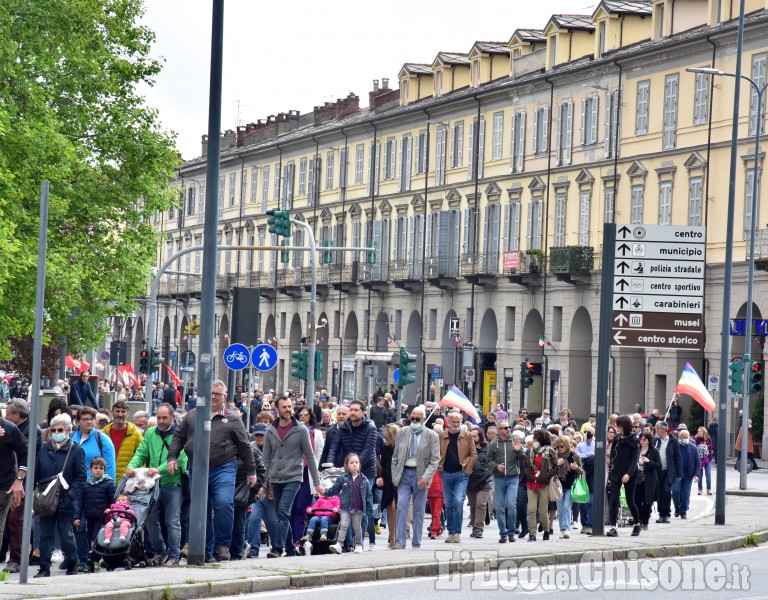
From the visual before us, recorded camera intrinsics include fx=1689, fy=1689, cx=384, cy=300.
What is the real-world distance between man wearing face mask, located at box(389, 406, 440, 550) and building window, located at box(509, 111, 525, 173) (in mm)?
50907

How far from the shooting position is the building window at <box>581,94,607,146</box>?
65000 millimetres

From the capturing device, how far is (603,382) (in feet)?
77.5

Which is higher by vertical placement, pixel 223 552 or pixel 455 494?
pixel 455 494

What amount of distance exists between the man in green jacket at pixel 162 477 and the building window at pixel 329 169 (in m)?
71.8

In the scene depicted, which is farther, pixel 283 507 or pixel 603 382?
pixel 603 382

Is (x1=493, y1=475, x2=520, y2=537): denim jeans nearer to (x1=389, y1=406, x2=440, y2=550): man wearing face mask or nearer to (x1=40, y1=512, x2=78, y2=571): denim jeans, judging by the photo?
(x1=389, y1=406, x2=440, y2=550): man wearing face mask

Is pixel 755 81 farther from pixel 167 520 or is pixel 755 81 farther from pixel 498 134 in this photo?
pixel 167 520

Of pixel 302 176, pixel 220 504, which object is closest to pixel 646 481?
pixel 220 504

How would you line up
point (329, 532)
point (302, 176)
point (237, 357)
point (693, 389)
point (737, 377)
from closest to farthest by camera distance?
point (329, 532) → point (237, 357) → point (693, 389) → point (737, 377) → point (302, 176)

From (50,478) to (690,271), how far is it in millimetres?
10541

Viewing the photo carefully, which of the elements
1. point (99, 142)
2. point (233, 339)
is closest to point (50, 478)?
point (233, 339)

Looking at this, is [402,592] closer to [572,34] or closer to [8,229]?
[8,229]

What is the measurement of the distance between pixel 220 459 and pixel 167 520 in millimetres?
834

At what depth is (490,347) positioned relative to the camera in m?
72.4
